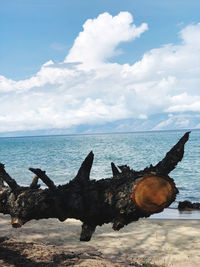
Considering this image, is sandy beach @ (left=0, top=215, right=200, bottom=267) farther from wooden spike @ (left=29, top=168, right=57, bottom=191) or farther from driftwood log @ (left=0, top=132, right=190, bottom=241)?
wooden spike @ (left=29, top=168, right=57, bottom=191)

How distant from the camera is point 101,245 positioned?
9641 mm

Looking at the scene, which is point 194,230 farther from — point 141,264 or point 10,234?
point 10,234

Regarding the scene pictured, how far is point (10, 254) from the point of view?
24.2 ft

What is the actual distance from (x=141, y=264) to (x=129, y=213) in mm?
4934

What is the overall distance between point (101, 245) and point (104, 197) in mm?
6287

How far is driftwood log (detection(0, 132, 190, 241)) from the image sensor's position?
3408 millimetres

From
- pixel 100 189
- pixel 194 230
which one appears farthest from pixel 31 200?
pixel 194 230

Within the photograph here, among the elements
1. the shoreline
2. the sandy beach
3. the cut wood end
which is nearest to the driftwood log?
the cut wood end

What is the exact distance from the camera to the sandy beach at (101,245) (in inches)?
287

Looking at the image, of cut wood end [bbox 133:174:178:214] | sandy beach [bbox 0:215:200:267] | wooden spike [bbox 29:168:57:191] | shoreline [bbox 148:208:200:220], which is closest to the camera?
cut wood end [bbox 133:174:178:214]

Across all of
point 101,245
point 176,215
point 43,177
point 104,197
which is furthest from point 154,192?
point 176,215

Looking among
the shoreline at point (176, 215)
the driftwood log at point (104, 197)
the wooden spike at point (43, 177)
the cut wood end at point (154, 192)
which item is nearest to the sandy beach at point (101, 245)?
the shoreline at point (176, 215)

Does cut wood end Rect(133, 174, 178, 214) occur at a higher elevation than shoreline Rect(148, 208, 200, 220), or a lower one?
higher

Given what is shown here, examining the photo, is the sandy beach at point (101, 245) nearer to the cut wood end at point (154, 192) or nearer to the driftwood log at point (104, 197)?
the driftwood log at point (104, 197)
